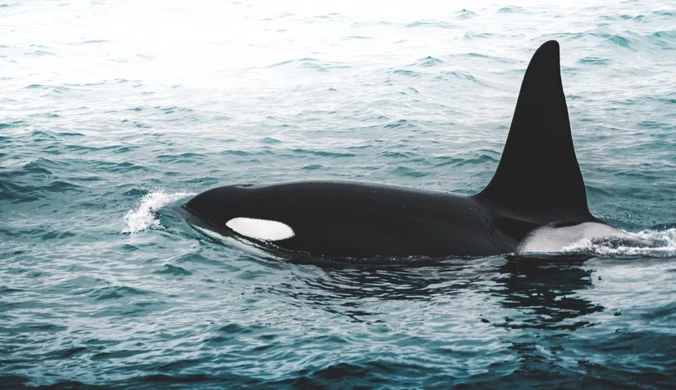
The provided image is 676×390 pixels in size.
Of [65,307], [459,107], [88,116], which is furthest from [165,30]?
[65,307]

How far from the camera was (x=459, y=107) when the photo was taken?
20156 mm

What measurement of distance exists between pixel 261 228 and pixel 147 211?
109 inches

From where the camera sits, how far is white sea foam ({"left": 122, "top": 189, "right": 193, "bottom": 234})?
1083 centimetres

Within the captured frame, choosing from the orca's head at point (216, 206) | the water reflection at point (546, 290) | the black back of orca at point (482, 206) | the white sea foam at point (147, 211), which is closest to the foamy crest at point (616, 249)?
the water reflection at point (546, 290)

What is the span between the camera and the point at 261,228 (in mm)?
9273

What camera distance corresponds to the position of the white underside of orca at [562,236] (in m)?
8.59

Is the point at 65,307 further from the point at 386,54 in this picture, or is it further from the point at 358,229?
the point at 386,54

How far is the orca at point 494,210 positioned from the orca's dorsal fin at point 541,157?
0.01 meters

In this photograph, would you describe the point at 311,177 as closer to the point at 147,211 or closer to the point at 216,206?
the point at 147,211

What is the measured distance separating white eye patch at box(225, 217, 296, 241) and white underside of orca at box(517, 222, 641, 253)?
2.43 m

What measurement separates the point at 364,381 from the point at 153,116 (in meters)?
15.1

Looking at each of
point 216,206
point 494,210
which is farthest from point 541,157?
point 216,206

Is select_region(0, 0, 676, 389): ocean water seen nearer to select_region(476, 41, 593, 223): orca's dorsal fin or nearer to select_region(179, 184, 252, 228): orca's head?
select_region(179, 184, 252, 228): orca's head

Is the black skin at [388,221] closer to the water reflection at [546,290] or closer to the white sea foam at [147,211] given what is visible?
the water reflection at [546,290]
